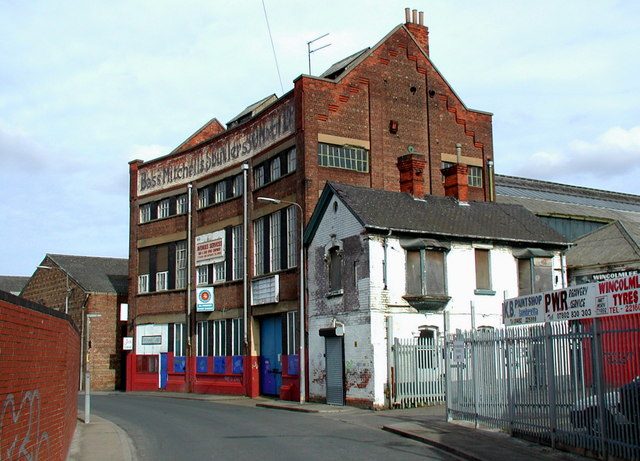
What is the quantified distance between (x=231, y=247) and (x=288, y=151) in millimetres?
6673

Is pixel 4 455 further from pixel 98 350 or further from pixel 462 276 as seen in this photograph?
pixel 98 350

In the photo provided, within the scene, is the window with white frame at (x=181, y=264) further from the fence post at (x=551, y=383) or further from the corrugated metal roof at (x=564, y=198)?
the fence post at (x=551, y=383)

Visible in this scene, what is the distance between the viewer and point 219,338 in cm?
3706

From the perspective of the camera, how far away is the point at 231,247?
121 feet

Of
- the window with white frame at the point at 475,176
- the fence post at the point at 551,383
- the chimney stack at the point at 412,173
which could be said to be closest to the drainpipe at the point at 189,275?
the chimney stack at the point at 412,173

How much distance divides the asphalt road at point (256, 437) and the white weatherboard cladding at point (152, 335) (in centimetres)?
1452

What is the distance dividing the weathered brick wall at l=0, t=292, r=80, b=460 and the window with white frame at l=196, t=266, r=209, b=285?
26.4 m

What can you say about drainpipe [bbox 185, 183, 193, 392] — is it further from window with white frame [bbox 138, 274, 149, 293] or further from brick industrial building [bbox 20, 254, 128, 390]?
brick industrial building [bbox 20, 254, 128, 390]

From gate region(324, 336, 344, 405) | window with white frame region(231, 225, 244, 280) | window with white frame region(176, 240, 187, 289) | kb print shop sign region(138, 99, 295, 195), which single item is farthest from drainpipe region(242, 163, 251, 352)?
gate region(324, 336, 344, 405)

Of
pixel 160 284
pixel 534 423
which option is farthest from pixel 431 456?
pixel 160 284

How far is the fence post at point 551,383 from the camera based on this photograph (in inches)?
555

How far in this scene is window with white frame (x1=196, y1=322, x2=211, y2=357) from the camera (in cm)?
3794

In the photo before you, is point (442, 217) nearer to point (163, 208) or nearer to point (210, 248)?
point (210, 248)

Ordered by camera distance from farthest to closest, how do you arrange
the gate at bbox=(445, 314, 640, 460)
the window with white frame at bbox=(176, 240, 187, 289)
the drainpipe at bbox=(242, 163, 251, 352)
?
1. the window with white frame at bbox=(176, 240, 187, 289)
2. the drainpipe at bbox=(242, 163, 251, 352)
3. the gate at bbox=(445, 314, 640, 460)
